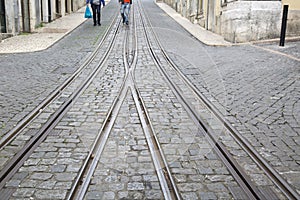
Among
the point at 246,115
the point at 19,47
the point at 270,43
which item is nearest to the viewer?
the point at 246,115

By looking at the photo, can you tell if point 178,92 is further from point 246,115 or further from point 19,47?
point 19,47

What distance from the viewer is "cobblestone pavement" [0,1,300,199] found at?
14.0 ft

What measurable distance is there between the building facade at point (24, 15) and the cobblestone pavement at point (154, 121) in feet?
13.2

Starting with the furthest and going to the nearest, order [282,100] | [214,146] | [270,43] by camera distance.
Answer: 1. [270,43]
2. [282,100]
3. [214,146]

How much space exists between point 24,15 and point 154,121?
41.3 ft

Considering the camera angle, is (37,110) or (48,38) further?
(48,38)

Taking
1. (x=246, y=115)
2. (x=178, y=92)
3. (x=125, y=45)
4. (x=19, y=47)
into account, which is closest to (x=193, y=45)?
(x=125, y=45)

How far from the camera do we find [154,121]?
20.3 feet

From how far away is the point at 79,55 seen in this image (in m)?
11.7

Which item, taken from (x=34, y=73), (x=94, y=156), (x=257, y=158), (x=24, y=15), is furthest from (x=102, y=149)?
(x=24, y=15)

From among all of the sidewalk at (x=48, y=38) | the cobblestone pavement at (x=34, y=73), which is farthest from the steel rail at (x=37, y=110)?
the sidewalk at (x=48, y=38)

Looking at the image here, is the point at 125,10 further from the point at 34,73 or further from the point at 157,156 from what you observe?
the point at 157,156

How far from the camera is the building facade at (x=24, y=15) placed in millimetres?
15109

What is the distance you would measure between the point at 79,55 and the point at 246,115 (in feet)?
21.0
